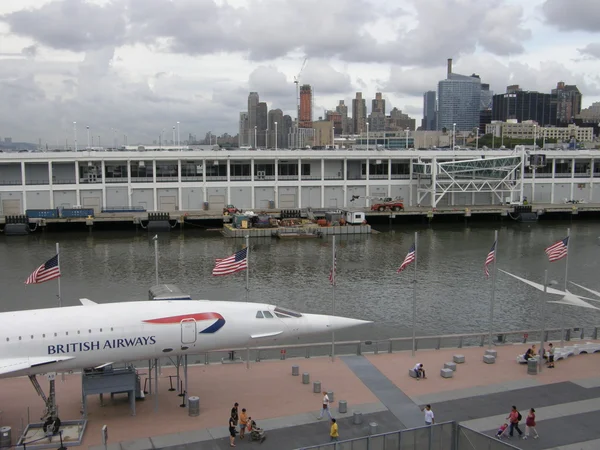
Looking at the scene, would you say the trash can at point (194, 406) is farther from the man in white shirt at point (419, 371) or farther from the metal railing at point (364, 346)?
the man in white shirt at point (419, 371)

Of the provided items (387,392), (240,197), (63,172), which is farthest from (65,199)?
(387,392)

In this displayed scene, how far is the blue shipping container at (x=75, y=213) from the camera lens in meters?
81.2

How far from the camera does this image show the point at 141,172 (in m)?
90.6

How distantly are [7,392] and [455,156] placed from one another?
84024 millimetres

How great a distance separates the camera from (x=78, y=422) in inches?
848

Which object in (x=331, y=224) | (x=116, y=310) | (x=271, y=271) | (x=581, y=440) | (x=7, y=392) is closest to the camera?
(x=581, y=440)

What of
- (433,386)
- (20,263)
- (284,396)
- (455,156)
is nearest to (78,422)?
(284,396)

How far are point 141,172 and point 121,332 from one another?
2814 inches

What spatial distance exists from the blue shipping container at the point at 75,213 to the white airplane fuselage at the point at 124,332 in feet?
203

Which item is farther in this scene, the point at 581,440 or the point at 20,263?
the point at 20,263

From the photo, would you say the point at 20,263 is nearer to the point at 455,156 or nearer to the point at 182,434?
the point at 182,434

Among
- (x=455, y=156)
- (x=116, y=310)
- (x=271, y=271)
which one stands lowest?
(x=271, y=271)

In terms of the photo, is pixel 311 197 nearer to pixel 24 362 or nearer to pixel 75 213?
pixel 75 213

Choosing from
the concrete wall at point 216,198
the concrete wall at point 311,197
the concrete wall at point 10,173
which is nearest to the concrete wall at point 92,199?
the concrete wall at point 10,173
